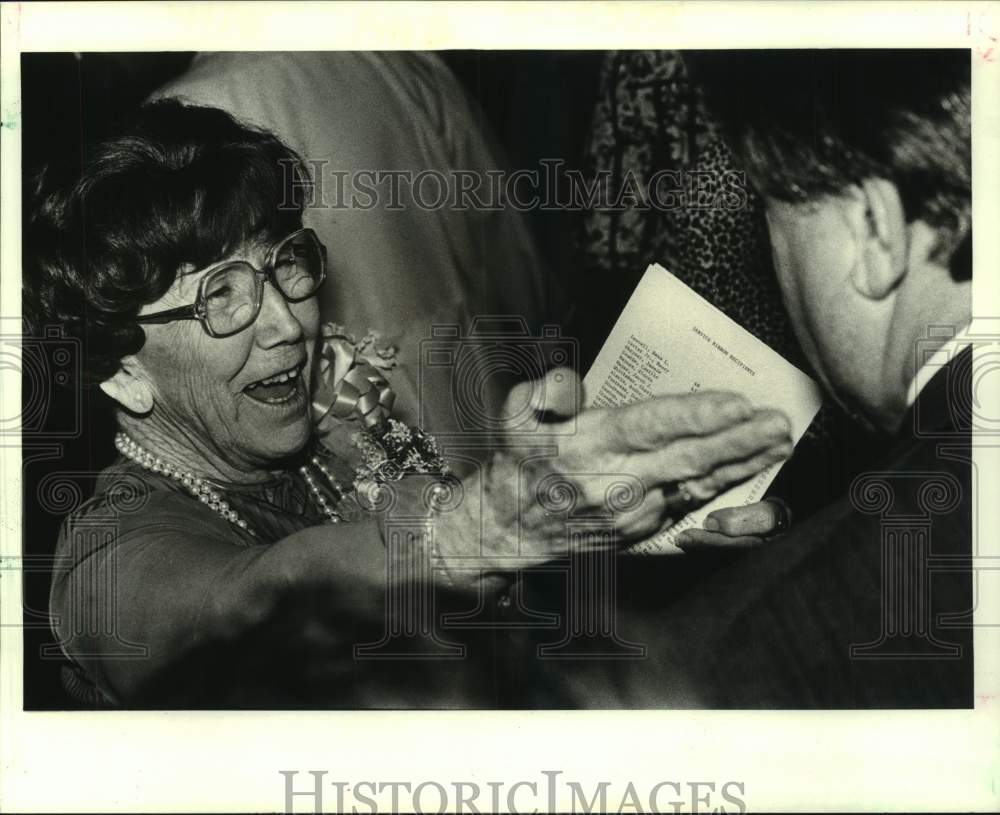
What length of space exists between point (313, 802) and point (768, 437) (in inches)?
57.2

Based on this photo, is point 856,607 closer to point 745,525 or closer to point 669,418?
point 745,525

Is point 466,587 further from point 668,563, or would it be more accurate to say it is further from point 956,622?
point 956,622

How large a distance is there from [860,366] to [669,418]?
50 cm

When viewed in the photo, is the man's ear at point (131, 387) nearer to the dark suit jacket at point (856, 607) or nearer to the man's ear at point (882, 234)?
the dark suit jacket at point (856, 607)

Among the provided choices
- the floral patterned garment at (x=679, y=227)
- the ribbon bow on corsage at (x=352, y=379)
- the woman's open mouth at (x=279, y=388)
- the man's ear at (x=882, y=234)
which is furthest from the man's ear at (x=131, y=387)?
the man's ear at (x=882, y=234)

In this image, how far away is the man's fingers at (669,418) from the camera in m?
2.74

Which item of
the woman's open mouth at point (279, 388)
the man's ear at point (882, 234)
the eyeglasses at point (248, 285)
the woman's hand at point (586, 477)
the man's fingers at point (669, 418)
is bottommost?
the woman's hand at point (586, 477)

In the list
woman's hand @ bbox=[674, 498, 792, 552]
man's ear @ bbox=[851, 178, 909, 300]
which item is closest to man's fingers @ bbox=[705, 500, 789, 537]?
woman's hand @ bbox=[674, 498, 792, 552]

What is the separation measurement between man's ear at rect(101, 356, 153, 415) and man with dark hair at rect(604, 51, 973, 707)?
1353 mm

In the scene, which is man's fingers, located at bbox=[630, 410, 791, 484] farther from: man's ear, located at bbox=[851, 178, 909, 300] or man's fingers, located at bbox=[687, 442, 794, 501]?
man's ear, located at bbox=[851, 178, 909, 300]

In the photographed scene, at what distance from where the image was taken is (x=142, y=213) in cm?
268

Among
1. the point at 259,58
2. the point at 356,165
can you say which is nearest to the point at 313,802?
the point at 356,165

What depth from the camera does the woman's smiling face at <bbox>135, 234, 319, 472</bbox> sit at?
2.71 m

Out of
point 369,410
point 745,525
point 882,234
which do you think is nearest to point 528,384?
point 369,410
